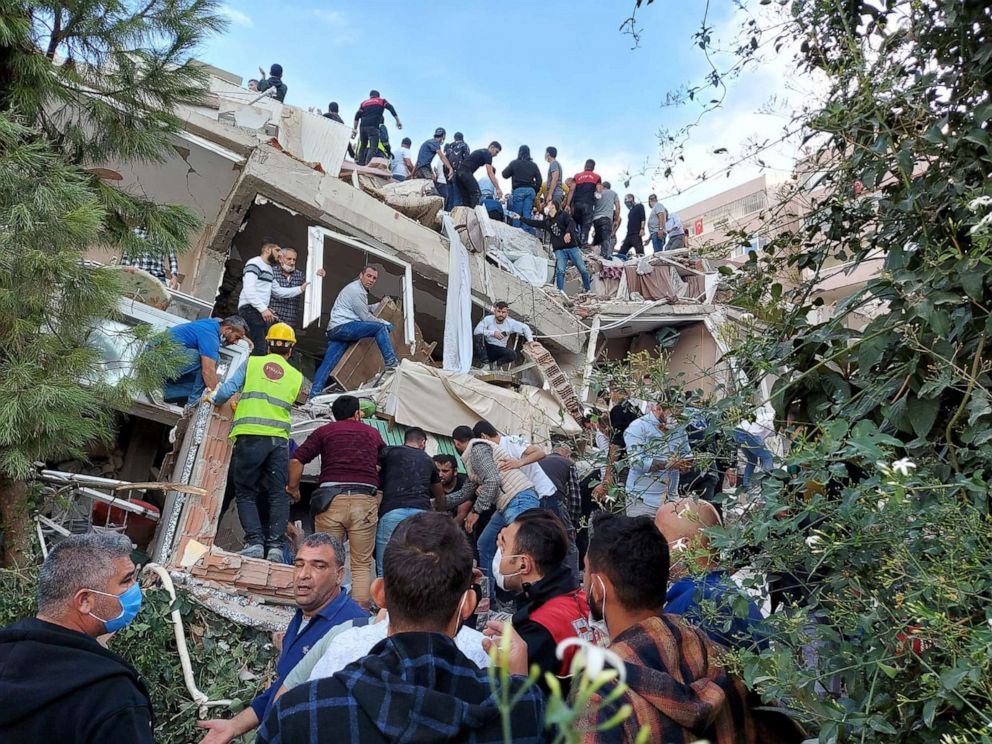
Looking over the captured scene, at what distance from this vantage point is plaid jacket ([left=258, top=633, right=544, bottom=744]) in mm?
2006

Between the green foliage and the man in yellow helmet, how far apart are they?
1.12 m

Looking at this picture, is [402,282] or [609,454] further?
[402,282]

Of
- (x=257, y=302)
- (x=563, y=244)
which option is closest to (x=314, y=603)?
(x=257, y=302)

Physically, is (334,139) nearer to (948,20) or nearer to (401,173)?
(401,173)

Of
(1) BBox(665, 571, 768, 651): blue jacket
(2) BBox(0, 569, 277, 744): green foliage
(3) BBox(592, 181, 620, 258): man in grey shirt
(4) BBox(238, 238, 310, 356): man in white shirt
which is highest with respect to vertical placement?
(3) BBox(592, 181, 620, 258): man in grey shirt

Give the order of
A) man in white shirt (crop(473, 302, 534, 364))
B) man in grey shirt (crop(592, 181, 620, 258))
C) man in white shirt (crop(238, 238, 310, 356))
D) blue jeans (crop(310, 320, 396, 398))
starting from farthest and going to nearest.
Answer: man in grey shirt (crop(592, 181, 620, 258)), man in white shirt (crop(473, 302, 534, 364)), blue jeans (crop(310, 320, 396, 398)), man in white shirt (crop(238, 238, 310, 356))

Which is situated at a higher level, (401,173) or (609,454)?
(401,173)

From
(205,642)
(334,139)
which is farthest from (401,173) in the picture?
(205,642)

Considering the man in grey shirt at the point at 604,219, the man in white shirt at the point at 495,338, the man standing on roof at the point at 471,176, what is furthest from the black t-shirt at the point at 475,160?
the man in white shirt at the point at 495,338

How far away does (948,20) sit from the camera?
282cm

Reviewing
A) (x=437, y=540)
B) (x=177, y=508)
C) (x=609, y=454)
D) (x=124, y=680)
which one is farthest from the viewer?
(x=177, y=508)

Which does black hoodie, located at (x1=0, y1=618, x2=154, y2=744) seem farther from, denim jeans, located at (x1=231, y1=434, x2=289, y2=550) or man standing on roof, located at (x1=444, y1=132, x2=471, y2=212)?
man standing on roof, located at (x1=444, y1=132, x2=471, y2=212)

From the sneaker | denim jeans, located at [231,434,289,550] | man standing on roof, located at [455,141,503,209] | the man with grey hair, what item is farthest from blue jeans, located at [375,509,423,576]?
man standing on roof, located at [455,141,503,209]

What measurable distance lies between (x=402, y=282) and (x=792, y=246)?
9236 millimetres
